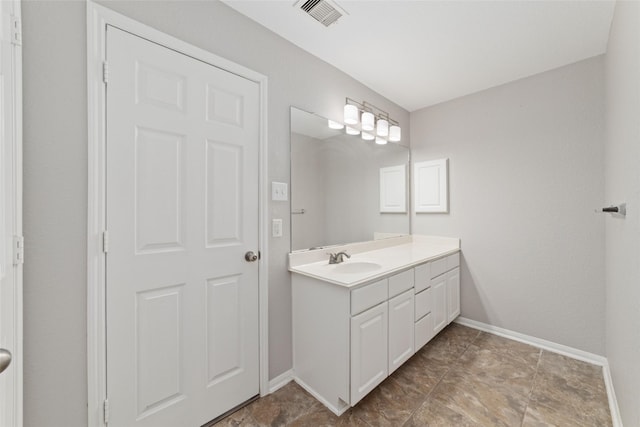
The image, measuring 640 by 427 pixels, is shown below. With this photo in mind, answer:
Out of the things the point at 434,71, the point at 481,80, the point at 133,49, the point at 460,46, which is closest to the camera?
the point at 133,49

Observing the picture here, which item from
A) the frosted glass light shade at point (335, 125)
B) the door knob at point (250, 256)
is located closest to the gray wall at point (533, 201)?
the frosted glass light shade at point (335, 125)

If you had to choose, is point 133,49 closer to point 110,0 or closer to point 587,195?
point 110,0

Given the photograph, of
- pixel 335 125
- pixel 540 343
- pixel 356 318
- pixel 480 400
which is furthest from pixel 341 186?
pixel 540 343

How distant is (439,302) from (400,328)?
28.2 inches

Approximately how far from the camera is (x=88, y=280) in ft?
3.66

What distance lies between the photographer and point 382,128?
2.65 metres

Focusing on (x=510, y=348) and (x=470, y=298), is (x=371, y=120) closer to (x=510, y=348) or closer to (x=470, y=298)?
(x=470, y=298)

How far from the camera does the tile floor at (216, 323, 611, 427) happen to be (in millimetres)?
1504

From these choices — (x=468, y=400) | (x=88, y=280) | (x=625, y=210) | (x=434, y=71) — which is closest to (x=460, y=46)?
(x=434, y=71)

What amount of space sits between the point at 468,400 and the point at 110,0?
9.48 ft

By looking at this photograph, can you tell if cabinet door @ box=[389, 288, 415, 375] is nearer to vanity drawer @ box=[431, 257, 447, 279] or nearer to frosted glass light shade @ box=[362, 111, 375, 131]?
vanity drawer @ box=[431, 257, 447, 279]

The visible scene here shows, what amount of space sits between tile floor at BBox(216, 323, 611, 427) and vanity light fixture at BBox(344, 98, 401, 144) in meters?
2.06

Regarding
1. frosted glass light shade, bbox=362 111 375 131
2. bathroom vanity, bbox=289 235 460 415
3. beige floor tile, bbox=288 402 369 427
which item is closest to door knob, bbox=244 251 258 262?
bathroom vanity, bbox=289 235 460 415
